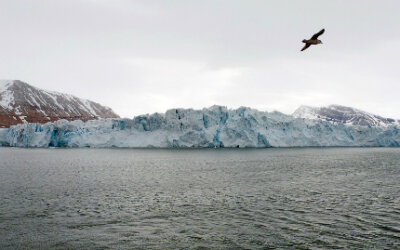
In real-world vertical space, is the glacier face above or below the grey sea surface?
above

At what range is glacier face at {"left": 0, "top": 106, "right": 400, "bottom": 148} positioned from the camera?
7406 centimetres

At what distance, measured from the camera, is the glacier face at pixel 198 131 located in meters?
74.1

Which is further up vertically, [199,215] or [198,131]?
[198,131]

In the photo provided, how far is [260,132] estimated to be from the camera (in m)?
75.6

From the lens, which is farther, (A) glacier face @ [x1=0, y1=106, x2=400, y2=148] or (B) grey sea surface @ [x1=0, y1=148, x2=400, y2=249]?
(A) glacier face @ [x1=0, y1=106, x2=400, y2=148]

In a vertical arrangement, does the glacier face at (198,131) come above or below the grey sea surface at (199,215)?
above

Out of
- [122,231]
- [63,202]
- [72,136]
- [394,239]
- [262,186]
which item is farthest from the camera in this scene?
[72,136]

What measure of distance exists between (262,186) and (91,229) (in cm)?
1391

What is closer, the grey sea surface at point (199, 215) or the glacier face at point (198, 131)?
the grey sea surface at point (199, 215)

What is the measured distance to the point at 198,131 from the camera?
73.8 meters

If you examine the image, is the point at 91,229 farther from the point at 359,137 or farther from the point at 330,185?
the point at 359,137

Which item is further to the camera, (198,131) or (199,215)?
(198,131)

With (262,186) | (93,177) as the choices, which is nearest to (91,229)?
(262,186)

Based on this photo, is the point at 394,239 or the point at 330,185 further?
the point at 330,185
